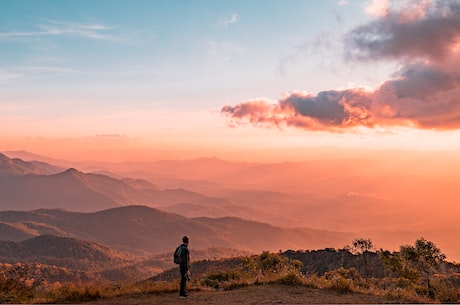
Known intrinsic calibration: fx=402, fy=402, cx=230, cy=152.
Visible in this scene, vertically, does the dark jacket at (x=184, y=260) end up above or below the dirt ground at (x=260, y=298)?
above

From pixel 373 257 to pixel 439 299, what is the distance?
30499mm

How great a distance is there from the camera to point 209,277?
22.0 meters

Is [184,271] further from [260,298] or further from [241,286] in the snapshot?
[260,298]

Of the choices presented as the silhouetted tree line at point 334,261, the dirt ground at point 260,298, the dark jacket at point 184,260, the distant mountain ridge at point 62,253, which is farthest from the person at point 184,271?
the distant mountain ridge at point 62,253

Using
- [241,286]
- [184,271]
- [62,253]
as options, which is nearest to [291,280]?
[241,286]

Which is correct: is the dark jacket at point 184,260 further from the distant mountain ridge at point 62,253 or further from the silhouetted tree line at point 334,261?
the distant mountain ridge at point 62,253

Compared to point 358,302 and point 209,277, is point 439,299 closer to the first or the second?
point 358,302

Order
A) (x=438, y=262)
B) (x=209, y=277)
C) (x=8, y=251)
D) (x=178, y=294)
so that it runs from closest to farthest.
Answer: (x=178, y=294) → (x=438, y=262) → (x=209, y=277) → (x=8, y=251)

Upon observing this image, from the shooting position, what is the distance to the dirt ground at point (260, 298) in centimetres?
1323

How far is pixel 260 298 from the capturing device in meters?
13.8

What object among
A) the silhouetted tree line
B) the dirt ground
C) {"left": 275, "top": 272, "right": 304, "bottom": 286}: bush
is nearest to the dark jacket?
the dirt ground

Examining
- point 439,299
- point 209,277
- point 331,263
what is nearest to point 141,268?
point 331,263

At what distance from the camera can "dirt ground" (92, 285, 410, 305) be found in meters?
13.2

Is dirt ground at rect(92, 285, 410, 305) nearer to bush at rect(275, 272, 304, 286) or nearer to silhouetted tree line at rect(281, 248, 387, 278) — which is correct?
bush at rect(275, 272, 304, 286)
